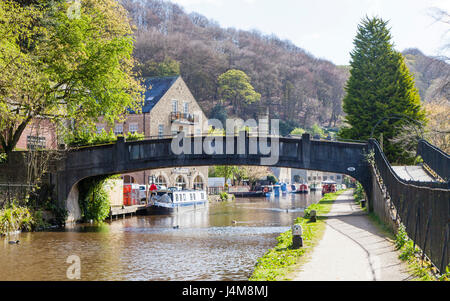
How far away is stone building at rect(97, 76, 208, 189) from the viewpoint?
5844 cm

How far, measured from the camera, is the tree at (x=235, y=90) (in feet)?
364

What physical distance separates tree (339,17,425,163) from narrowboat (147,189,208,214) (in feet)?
54.1

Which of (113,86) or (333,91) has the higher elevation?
(333,91)

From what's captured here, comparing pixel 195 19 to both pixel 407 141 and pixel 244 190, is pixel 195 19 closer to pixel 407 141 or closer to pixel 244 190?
pixel 244 190

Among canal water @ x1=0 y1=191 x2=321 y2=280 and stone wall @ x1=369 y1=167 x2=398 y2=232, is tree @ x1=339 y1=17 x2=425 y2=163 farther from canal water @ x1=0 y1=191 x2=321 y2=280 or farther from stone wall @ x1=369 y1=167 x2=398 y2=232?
canal water @ x1=0 y1=191 x2=321 y2=280

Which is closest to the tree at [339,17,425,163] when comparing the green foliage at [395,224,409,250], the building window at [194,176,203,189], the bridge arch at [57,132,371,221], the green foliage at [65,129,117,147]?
the bridge arch at [57,132,371,221]

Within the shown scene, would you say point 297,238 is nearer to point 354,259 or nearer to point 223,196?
point 354,259

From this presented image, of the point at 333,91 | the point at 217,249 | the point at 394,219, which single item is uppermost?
the point at 333,91

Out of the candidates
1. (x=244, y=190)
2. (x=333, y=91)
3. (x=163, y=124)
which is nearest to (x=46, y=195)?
(x=163, y=124)

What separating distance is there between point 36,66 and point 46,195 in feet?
26.8

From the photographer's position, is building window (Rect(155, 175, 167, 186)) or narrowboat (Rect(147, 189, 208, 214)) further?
building window (Rect(155, 175, 167, 186))

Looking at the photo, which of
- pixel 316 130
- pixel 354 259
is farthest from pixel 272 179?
pixel 354 259

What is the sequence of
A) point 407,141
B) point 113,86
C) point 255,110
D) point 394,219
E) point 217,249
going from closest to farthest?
point 394,219 → point 217,249 → point 113,86 → point 407,141 → point 255,110

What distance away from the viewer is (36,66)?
28.0 meters
